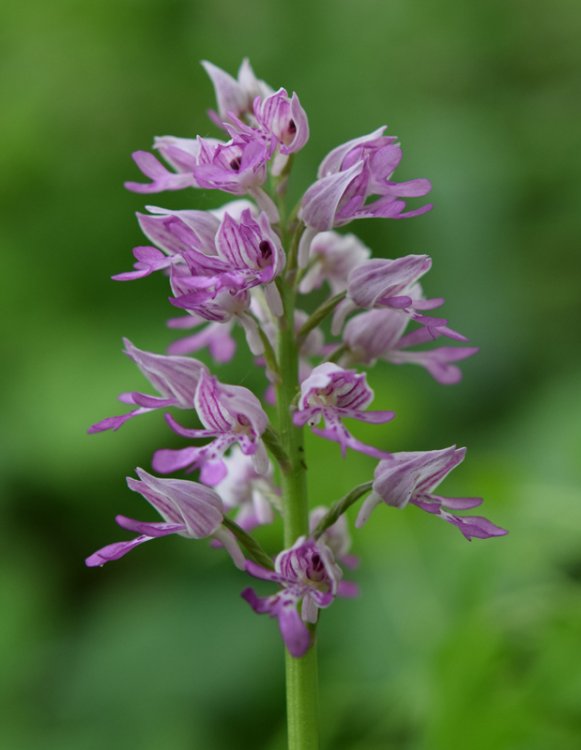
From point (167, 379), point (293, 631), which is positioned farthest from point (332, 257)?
point (293, 631)

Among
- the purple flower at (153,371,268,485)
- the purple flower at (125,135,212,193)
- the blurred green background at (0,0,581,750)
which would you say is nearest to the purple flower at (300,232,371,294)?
the purple flower at (125,135,212,193)

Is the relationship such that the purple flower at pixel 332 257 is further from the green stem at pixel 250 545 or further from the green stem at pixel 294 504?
the green stem at pixel 250 545

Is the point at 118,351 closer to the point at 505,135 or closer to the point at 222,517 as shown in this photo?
the point at 505,135

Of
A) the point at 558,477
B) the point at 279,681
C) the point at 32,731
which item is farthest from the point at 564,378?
the point at 32,731

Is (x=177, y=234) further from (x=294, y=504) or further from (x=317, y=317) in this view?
(x=294, y=504)

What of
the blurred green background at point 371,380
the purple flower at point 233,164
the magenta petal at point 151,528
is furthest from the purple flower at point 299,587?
the blurred green background at point 371,380

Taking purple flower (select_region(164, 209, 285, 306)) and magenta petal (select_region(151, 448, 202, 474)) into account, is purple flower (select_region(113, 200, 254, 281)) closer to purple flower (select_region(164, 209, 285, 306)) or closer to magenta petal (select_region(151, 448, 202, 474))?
purple flower (select_region(164, 209, 285, 306))
